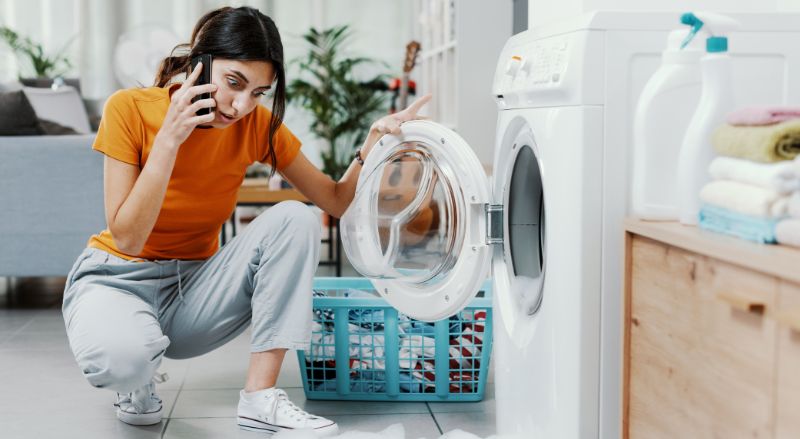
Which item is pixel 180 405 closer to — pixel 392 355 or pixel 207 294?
pixel 207 294

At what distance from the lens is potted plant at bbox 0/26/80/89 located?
6.28m

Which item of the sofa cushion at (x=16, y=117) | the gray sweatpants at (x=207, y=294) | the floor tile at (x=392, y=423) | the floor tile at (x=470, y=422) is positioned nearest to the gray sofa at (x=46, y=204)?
the sofa cushion at (x=16, y=117)

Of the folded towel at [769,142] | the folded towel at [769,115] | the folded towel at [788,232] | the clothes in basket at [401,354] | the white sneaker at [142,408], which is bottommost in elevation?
the white sneaker at [142,408]

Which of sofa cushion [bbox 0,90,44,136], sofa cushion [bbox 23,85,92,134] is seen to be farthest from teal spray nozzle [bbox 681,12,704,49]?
sofa cushion [bbox 23,85,92,134]

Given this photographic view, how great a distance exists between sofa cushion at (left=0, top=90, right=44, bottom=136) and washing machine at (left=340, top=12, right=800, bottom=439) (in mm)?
2049

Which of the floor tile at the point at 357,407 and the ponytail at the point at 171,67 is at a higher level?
the ponytail at the point at 171,67

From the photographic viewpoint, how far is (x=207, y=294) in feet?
6.35

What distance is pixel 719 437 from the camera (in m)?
1.05

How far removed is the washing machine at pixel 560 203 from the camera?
1.36 meters

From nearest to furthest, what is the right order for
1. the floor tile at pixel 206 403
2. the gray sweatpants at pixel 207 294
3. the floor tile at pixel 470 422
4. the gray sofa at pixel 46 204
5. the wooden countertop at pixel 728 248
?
the wooden countertop at pixel 728 248
the gray sweatpants at pixel 207 294
the floor tile at pixel 470 422
the floor tile at pixel 206 403
the gray sofa at pixel 46 204

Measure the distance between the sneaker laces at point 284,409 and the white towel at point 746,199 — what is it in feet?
3.34

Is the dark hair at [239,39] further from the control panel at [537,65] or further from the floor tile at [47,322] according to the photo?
the floor tile at [47,322]

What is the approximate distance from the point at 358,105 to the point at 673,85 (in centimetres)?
497

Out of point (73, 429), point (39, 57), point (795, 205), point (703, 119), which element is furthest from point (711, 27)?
point (39, 57)
